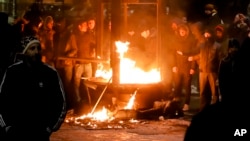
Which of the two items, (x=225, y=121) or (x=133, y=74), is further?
(x=133, y=74)

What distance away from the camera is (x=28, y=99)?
5188 millimetres

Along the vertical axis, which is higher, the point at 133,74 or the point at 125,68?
the point at 125,68

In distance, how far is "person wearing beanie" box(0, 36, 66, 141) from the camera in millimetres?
5191

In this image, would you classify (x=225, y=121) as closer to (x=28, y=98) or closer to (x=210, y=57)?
(x=28, y=98)

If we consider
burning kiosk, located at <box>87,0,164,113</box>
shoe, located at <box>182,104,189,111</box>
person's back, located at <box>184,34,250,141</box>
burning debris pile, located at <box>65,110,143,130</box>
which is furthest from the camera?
shoe, located at <box>182,104,189,111</box>

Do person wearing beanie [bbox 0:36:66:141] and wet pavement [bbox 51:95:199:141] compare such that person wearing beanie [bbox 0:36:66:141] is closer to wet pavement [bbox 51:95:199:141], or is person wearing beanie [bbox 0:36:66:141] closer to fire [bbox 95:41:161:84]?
wet pavement [bbox 51:95:199:141]

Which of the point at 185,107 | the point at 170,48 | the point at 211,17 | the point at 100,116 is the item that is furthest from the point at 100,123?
the point at 211,17

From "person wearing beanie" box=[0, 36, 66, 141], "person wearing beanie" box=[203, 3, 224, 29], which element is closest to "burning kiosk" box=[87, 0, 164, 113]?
"person wearing beanie" box=[203, 3, 224, 29]

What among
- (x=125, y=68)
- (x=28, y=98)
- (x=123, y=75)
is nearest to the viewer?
(x=28, y=98)

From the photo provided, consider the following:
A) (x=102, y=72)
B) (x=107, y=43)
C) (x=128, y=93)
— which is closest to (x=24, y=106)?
(x=128, y=93)

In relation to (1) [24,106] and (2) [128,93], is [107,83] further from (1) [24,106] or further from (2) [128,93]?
(1) [24,106]

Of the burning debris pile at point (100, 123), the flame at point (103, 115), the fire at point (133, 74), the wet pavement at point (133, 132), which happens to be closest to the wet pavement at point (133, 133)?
the wet pavement at point (133, 132)

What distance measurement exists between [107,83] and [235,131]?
31.4ft

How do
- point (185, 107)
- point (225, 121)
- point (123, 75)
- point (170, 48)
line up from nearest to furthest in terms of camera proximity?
1. point (225, 121)
2. point (123, 75)
3. point (185, 107)
4. point (170, 48)
